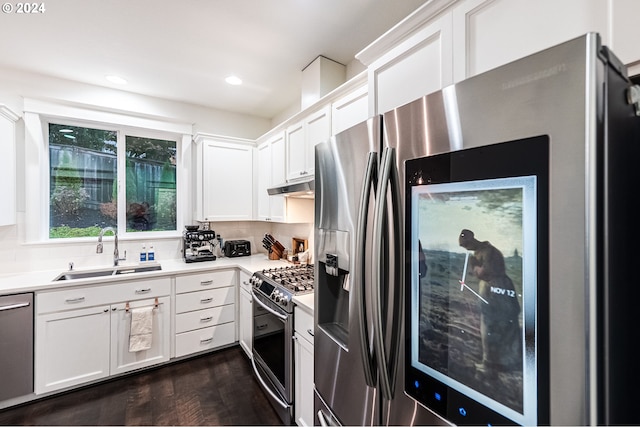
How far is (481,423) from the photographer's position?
59 cm

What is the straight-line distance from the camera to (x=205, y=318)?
9.03 ft

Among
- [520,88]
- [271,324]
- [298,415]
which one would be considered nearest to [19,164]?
[271,324]

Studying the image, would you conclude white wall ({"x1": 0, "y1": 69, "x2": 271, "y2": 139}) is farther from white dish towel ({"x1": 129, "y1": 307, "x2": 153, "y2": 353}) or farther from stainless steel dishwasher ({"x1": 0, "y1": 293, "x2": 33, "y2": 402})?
white dish towel ({"x1": 129, "y1": 307, "x2": 153, "y2": 353})

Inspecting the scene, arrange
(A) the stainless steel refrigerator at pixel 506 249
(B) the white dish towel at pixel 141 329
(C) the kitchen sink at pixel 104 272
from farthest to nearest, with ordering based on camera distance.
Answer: (C) the kitchen sink at pixel 104 272 < (B) the white dish towel at pixel 141 329 < (A) the stainless steel refrigerator at pixel 506 249

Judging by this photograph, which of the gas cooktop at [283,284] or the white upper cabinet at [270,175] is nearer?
the gas cooktop at [283,284]

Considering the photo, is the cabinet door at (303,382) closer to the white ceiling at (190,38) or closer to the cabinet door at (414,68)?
the cabinet door at (414,68)

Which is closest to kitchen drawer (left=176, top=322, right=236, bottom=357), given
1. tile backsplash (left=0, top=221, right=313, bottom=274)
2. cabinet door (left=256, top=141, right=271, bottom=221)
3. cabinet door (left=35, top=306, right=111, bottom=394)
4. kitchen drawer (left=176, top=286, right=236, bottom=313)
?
kitchen drawer (left=176, top=286, right=236, bottom=313)

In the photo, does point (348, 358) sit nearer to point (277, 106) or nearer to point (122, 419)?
point (122, 419)

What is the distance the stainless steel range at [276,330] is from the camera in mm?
1781

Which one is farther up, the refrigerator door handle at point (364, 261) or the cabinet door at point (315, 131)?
the cabinet door at point (315, 131)

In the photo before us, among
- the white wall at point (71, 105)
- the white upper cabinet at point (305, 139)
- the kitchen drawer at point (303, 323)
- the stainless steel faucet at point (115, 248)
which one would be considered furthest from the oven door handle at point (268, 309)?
the stainless steel faucet at point (115, 248)

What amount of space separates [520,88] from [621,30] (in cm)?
37

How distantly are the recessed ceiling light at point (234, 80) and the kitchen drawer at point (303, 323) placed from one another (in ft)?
7.41

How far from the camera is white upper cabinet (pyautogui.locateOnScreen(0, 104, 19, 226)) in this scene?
227cm
